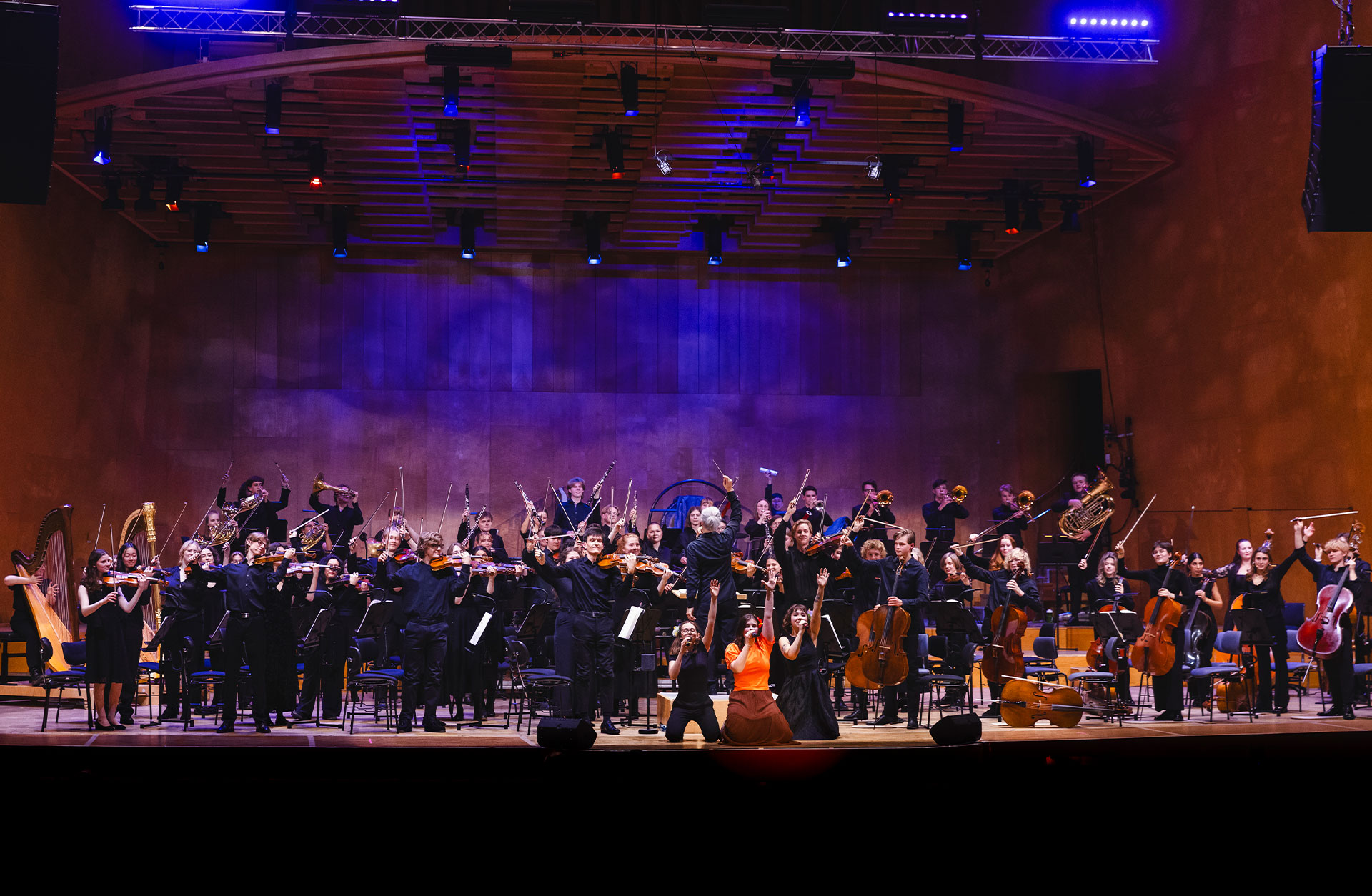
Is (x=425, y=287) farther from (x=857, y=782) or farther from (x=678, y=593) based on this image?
(x=857, y=782)

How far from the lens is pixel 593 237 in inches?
550

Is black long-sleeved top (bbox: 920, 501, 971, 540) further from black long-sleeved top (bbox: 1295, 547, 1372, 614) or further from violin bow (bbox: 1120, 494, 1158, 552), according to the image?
black long-sleeved top (bbox: 1295, 547, 1372, 614)

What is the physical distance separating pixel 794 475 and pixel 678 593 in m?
7.38

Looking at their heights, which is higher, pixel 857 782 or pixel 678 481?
pixel 678 481

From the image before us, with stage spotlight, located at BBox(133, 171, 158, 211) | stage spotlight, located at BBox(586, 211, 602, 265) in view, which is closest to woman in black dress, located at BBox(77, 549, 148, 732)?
stage spotlight, located at BBox(133, 171, 158, 211)

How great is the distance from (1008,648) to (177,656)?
6644 millimetres

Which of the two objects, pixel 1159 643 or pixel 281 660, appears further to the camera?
pixel 1159 643

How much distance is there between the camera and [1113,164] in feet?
40.8

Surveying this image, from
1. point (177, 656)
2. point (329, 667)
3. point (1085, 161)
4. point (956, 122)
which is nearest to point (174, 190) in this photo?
point (177, 656)

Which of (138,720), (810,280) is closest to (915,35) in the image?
(810,280)

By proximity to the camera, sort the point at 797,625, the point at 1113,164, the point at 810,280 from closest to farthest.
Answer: the point at 797,625 → the point at 1113,164 → the point at 810,280

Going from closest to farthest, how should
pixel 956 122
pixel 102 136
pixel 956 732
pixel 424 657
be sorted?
pixel 956 732 < pixel 424 657 < pixel 102 136 < pixel 956 122

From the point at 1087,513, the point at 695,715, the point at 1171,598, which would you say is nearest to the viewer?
the point at 695,715

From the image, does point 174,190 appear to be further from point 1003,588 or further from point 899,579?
point 1003,588
